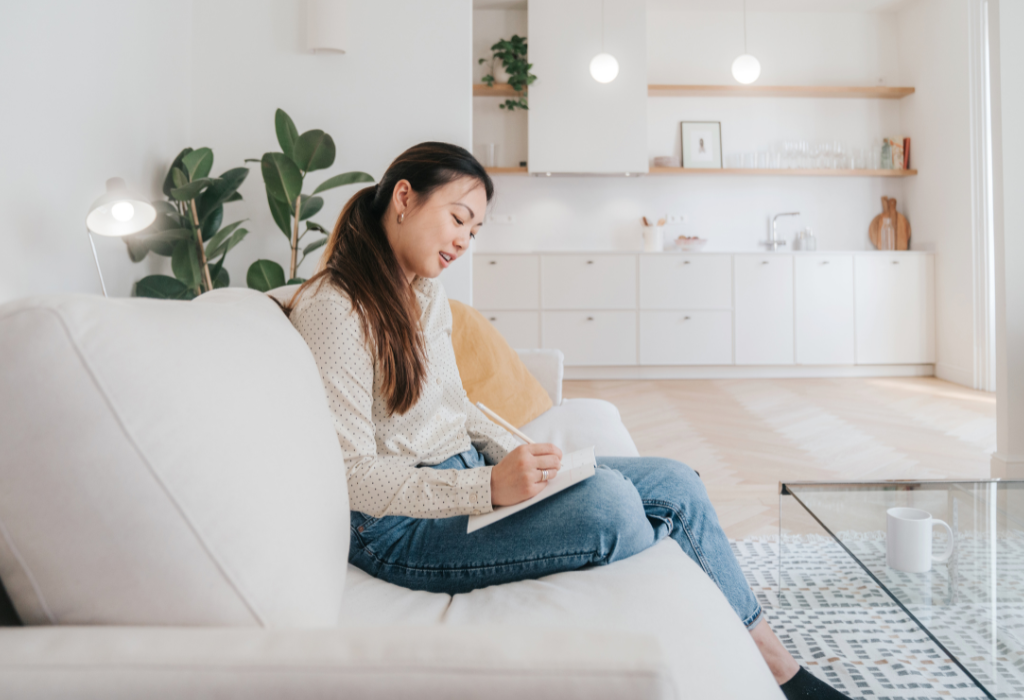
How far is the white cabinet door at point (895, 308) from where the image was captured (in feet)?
17.3

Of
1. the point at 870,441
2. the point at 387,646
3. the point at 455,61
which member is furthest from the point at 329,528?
the point at 870,441

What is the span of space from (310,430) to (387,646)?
0.30 meters

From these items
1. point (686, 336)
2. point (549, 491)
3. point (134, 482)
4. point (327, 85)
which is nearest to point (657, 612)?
point (549, 491)

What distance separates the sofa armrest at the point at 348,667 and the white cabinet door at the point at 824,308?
5.24 meters

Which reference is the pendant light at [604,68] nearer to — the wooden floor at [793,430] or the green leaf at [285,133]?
the wooden floor at [793,430]

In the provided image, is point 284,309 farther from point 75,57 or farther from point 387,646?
point 75,57

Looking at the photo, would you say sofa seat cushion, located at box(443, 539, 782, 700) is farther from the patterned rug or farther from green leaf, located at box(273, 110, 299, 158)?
green leaf, located at box(273, 110, 299, 158)

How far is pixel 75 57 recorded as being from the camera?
219 cm

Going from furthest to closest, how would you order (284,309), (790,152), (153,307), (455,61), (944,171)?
(790,152) → (944,171) → (455,61) → (284,309) → (153,307)

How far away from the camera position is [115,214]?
75.9 inches

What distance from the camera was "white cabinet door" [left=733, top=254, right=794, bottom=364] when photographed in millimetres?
5262

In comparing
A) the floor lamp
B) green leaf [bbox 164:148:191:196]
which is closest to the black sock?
the floor lamp

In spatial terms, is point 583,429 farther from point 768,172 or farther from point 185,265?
point 768,172

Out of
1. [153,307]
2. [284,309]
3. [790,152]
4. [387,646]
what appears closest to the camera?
[387,646]
